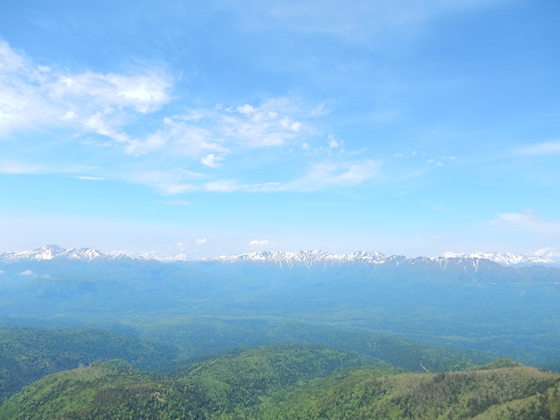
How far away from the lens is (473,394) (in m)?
107

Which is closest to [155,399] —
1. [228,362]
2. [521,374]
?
[228,362]

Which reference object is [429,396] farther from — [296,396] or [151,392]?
[151,392]

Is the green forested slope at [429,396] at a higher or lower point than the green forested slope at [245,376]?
Result: higher

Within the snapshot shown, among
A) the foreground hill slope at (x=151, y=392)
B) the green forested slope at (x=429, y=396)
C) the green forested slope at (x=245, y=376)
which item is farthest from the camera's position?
the green forested slope at (x=245, y=376)

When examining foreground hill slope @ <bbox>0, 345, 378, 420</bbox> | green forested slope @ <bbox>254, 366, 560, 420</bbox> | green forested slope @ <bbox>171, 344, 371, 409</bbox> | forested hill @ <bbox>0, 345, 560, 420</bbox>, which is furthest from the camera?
green forested slope @ <bbox>171, 344, 371, 409</bbox>

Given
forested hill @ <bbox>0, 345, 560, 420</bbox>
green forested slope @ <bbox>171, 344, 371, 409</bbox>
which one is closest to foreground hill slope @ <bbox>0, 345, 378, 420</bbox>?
green forested slope @ <bbox>171, 344, 371, 409</bbox>

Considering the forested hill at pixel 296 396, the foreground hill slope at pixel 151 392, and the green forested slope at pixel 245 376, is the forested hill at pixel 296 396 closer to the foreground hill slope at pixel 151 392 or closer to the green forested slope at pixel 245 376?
the foreground hill slope at pixel 151 392

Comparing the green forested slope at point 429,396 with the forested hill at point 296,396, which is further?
the forested hill at point 296,396

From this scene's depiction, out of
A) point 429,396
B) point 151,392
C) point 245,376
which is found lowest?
point 245,376

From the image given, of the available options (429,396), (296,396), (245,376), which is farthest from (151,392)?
(429,396)

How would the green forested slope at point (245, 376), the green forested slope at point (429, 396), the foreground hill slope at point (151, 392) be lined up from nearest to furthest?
the green forested slope at point (429, 396) < the foreground hill slope at point (151, 392) < the green forested slope at point (245, 376)

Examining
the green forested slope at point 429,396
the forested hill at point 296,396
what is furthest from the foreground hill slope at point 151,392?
the green forested slope at point 429,396

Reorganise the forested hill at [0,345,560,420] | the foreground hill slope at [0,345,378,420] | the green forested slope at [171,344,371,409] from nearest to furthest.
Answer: the forested hill at [0,345,560,420], the foreground hill slope at [0,345,378,420], the green forested slope at [171,344,371,409]

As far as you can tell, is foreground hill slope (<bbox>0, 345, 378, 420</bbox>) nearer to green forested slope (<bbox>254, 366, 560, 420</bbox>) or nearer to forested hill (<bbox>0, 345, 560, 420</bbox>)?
forested hill (<bbox>0, 345, 560, 420</bbox>)
